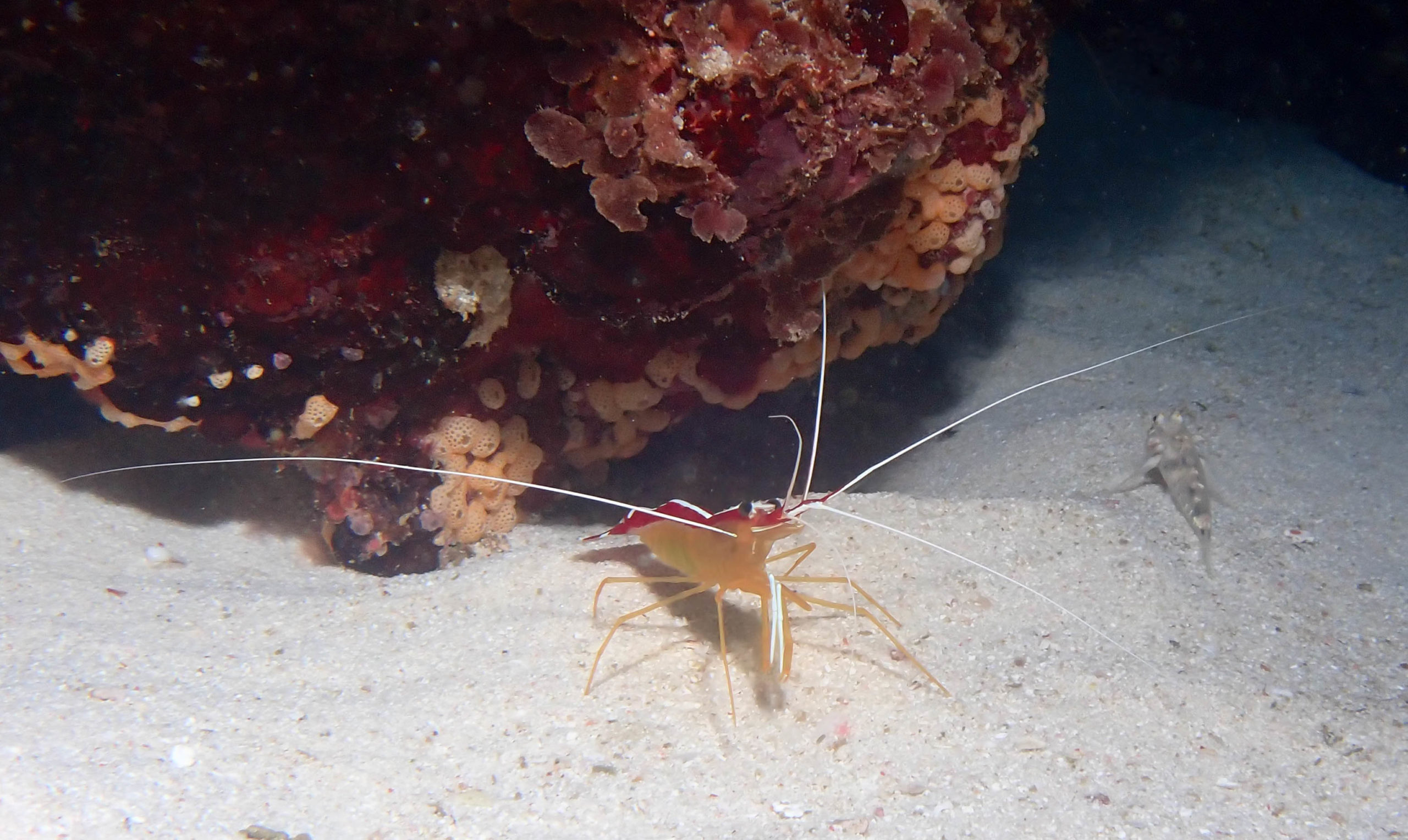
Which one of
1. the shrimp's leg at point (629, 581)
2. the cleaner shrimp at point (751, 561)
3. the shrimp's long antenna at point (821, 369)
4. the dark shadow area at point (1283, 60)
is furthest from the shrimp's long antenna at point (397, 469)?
the dark shadow area at point (1283, 60)

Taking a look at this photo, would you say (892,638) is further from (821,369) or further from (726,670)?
(821,369)

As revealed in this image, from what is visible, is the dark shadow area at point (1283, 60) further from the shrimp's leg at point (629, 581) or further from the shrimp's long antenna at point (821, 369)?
the shrimp's leg at point (629, 581)

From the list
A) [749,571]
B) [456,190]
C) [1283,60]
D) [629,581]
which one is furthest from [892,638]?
[1283,60]

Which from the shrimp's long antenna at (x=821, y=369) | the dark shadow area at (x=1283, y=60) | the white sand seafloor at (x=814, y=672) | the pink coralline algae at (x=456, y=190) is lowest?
the white sand seafloor at (x=814, y=672)

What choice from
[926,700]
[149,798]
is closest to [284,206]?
[149,798]

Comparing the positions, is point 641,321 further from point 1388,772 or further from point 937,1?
point 1388,772

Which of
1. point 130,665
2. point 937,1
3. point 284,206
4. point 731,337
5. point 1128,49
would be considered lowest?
point 130,665

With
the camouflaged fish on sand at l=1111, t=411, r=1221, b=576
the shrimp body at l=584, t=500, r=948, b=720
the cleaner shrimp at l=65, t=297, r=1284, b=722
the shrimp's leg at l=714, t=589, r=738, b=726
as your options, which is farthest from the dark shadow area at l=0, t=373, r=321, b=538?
the camouflaged fish on sand at l=1111, t=411, r=1221, b=576
